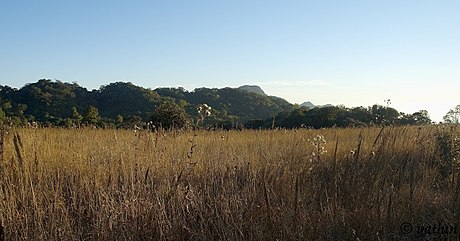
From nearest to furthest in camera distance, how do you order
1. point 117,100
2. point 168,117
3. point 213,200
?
point 213,200
point 168,117
point 117,100

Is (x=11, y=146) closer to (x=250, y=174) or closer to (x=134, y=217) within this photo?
(x=134, y=217)

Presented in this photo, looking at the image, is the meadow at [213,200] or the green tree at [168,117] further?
the green tree at [168,117]

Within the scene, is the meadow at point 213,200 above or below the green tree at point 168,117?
below

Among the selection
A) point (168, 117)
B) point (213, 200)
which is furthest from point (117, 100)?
point (213, 200)

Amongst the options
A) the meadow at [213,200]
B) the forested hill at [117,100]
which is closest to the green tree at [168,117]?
the meadow at [213,200]

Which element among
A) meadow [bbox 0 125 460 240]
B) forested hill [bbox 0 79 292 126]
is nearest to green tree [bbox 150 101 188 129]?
meadow [bbox 0 125 460 240]

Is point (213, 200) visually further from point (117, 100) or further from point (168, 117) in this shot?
point (117, 100)

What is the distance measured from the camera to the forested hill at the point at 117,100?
41656mm

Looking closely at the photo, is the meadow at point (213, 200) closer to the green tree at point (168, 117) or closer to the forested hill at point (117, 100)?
the green tree at point (168, 117)

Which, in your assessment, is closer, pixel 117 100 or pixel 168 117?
pixel 168 117

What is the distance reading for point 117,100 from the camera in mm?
50094

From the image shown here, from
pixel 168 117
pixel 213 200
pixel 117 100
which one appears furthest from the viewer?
pixel 117 100

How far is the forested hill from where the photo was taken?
41656 mm

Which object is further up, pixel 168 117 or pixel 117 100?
pixel 117 100
